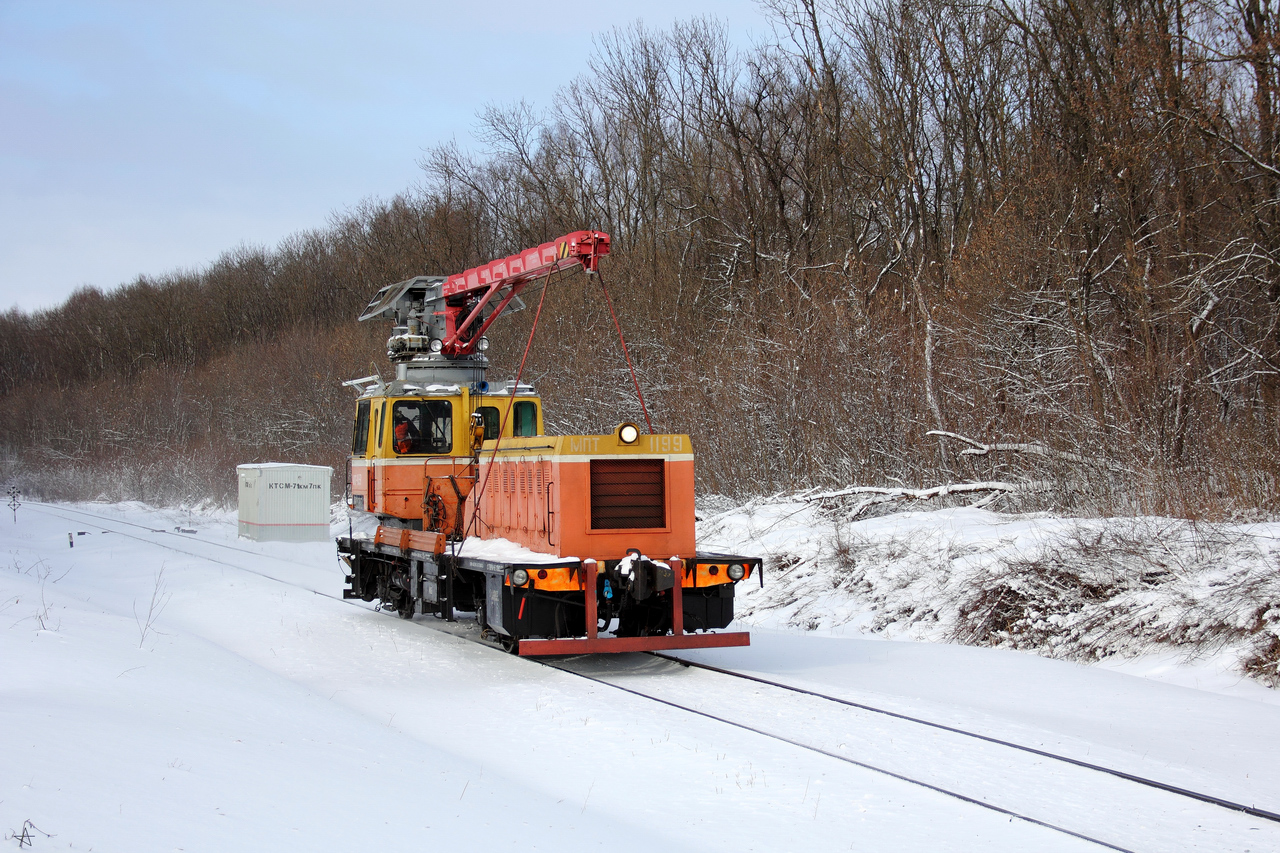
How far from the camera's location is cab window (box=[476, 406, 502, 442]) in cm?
1235

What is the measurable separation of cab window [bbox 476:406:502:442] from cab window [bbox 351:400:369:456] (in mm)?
1927

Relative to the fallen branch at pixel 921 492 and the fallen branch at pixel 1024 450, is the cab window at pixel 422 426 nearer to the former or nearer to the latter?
the fallen branch at pixel 921 492

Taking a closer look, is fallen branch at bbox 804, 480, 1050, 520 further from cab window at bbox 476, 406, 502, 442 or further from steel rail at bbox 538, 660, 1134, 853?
steel rail at bbox 538, 660, 1134, 853

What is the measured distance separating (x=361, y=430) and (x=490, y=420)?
91.0 inches

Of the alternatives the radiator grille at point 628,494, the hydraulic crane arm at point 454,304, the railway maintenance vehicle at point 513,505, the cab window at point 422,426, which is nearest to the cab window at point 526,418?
the railway maintenance vehicle at point 513,505

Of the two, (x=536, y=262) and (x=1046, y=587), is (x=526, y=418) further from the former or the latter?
(x=1046, y=587)

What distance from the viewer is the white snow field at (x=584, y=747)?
477 centimetres

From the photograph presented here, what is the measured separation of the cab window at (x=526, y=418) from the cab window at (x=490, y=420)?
310mm

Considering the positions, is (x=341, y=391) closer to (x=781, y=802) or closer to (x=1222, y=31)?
(x=1222, y=31)

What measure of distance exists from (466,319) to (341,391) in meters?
31.5

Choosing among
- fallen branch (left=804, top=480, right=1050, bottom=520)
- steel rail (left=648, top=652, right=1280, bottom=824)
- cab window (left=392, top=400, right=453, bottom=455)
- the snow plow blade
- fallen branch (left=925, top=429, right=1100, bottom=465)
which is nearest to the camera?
steel rail (left=648, top=652, right=1280, bottom=824)

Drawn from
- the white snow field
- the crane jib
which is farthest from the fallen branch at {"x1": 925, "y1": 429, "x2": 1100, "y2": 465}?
the crane jib

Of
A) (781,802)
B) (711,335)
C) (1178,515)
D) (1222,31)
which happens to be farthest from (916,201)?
(781,802)

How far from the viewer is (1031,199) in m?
17.5
